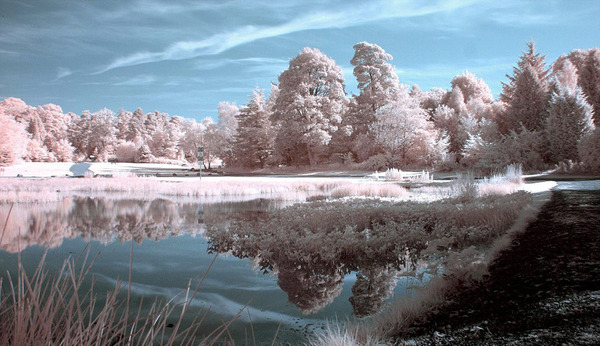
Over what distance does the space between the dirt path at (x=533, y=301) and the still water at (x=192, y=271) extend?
0.83 meters

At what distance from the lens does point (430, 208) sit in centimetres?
716

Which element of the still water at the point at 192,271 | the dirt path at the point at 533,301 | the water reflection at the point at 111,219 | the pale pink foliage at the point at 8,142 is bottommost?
the still water at the point at 192,271

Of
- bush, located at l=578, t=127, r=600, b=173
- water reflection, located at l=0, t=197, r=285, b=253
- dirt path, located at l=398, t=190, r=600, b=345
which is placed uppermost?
bush, located at l=578, t=127, r=600, b=173

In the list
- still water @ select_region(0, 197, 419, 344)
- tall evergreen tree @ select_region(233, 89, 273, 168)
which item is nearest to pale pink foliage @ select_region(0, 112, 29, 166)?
tall evergreen tree @ select_region(233, 89, 273, 168)

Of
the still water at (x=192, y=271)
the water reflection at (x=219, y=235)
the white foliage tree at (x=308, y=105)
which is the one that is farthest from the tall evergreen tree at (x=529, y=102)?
the still water at (x=192, y=271)

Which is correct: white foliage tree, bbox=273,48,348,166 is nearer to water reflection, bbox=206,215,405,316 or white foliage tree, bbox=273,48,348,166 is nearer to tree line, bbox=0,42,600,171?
tree line, bbox=0,42,600,171

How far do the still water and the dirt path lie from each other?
83 centimetres

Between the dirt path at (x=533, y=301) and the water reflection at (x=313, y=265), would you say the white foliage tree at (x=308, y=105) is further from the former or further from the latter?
the dirt path at (x=533, y=301)

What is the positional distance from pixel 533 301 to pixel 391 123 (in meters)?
22.5

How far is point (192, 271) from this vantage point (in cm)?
480

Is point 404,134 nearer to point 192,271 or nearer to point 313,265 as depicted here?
point 313,265

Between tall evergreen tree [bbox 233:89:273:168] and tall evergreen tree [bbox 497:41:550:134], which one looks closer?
tall evergreen tree [bbox 497:41:550:134]

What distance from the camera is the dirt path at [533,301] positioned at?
7.38 feet

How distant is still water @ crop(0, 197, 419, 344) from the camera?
132 inches
